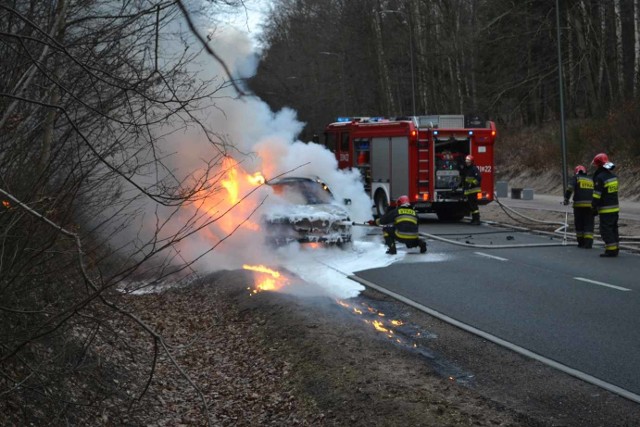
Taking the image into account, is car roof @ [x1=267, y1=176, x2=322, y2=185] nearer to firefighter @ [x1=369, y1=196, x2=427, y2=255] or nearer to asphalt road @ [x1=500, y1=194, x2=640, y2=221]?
firefighter @ [x1=369, y1=196, x2=427, y2=255]

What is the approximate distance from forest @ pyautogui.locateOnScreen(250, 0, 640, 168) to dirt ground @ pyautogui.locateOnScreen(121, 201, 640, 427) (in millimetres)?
12887

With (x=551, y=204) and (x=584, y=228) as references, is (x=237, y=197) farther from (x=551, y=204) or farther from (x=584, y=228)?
(x=551, y=204)

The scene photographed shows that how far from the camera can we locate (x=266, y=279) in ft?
42.1

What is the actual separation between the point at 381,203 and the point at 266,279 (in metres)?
11.5

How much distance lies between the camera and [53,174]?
603 centimetres

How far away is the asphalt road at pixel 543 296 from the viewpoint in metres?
7.66

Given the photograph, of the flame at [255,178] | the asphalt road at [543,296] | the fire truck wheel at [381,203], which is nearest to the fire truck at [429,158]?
the fire truck wheel at [381,203]

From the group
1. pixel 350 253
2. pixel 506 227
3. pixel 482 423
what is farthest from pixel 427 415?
pixel 506 227

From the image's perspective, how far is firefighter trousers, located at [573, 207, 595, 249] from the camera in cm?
1589

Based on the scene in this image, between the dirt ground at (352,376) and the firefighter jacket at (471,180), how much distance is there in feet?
36.3

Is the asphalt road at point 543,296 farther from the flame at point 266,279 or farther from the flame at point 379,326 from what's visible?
the flame at point 266,279

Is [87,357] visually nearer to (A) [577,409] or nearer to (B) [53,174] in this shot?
(B) [53,174]

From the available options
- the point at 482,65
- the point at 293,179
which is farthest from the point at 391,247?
the point at 482,65

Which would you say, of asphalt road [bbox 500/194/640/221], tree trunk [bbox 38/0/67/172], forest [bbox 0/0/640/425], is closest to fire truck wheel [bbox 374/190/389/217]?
forest [bbox 0/0/640/425]
